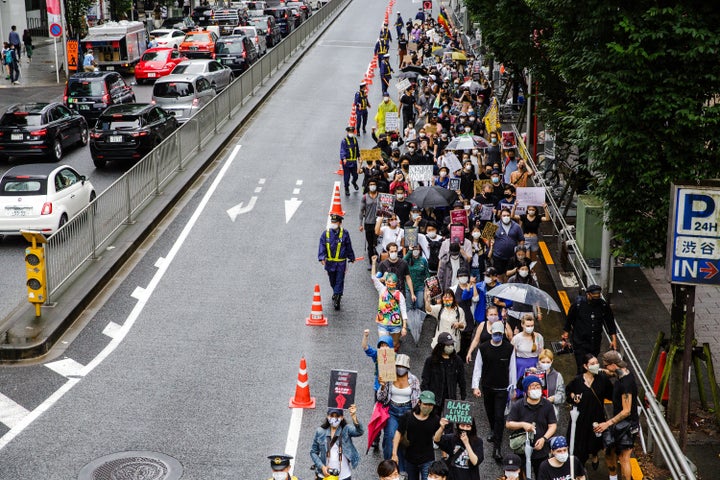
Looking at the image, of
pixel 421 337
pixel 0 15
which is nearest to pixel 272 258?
pixel 421 337

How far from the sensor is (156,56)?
43000 mm

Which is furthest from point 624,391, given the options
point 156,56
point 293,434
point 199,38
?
point 199,38

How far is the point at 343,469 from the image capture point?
34.5 ft

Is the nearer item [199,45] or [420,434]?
[420,434]

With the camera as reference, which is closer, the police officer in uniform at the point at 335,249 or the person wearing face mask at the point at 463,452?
the person wearing face mask at the point at 463,452

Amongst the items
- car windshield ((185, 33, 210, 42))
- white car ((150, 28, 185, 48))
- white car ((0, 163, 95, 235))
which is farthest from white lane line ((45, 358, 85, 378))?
white car ((150, 28, 185, 48))

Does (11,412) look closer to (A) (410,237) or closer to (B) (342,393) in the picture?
(B) (342,393)

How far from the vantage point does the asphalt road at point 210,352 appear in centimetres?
1239

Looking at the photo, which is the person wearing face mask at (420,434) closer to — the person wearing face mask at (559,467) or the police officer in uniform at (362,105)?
the person wearing face mask at (559,467)

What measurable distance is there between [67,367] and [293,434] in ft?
13.6

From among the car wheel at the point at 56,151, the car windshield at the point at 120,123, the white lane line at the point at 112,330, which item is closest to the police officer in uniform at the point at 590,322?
the white lane line at the point at 112,330

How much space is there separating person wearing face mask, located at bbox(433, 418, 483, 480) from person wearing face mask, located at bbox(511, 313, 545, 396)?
219cm

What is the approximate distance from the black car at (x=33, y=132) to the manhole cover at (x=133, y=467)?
55.5ft

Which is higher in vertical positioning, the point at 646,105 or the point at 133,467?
Answer: the point at 646,105
